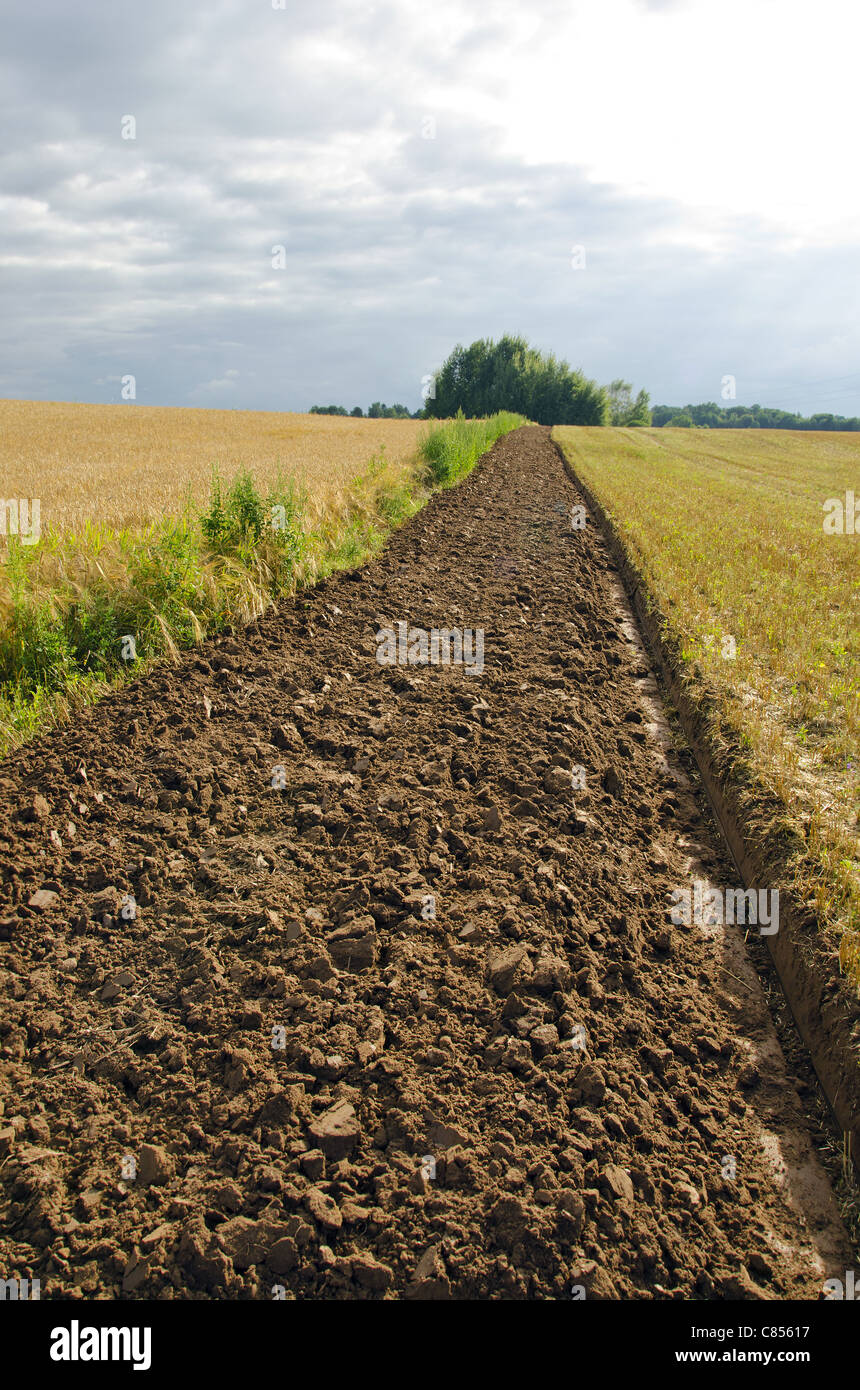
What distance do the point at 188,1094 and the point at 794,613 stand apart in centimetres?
621

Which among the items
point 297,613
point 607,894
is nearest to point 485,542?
point 297,613

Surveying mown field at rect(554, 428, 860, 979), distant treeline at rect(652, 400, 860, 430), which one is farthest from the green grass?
distant treeline at rect(652, 400, 860, 430)

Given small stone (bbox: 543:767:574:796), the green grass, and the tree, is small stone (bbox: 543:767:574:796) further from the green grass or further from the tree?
the tree

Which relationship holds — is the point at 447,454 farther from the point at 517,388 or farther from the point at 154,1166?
the point at 517,388

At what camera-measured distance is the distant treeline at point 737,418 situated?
76.6m

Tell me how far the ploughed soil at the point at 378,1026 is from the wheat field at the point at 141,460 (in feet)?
12.0

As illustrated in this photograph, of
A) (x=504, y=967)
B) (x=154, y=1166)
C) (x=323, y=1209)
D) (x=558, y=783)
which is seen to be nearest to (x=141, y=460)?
(x=558, y=783)

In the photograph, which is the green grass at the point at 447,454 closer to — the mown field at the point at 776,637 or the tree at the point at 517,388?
the mown field at the point at 776,637

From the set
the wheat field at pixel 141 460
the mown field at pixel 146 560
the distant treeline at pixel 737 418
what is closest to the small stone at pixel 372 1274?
the mown field at pixel 146 560

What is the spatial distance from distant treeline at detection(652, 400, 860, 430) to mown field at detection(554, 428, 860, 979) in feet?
235

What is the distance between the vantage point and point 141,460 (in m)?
17.4
